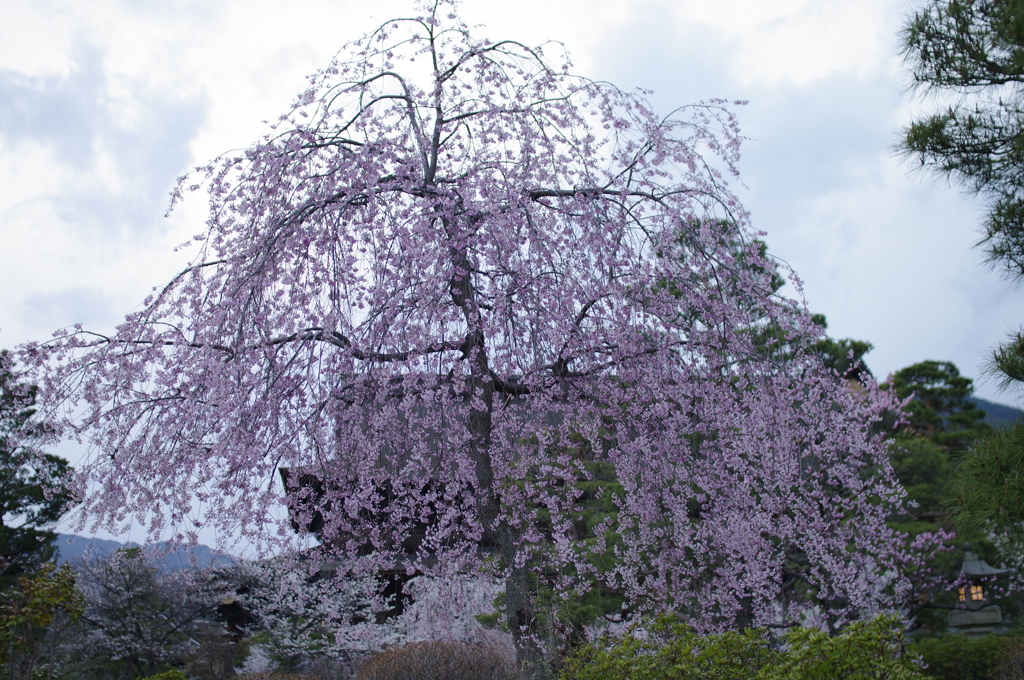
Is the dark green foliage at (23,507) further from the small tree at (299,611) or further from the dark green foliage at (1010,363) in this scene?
the dark green foliage at (1010,363)

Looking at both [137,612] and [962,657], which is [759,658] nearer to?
[962,657]

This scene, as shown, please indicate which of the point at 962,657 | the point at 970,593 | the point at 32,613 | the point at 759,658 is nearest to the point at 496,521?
the point at 759,658

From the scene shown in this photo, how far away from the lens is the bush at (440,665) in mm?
5732

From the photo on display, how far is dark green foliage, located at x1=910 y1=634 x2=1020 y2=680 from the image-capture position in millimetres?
9818

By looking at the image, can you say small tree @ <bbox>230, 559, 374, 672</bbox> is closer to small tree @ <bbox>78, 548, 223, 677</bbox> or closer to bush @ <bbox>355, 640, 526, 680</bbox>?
small tree @ <bbox>78, 548, 223, 677</bbox>

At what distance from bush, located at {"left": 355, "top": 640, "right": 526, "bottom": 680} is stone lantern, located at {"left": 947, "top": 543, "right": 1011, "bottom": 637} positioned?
889 cm

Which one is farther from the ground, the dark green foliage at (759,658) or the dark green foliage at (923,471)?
the dark green foliage at (923,471)

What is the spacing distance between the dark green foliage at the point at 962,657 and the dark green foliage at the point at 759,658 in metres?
5.92

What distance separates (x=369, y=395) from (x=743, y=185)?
162 inches

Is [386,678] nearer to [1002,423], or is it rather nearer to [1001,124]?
[1002,423]

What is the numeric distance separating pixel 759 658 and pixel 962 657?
6.89 meters

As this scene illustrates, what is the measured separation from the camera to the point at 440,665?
5770 mm

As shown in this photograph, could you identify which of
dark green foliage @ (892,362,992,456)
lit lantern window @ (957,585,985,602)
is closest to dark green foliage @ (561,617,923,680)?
lit lantern window @ (957,585,985,602)

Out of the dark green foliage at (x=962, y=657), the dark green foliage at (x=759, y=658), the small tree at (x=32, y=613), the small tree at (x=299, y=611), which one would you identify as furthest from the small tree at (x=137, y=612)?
the dark green foliage at (x=962, y=657)
